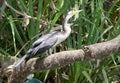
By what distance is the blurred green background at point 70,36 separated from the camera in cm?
260

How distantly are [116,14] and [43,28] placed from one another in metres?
0.68

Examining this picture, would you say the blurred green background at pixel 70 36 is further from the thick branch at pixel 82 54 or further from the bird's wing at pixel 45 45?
the thick branch at pixel 82 54

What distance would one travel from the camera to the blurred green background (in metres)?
2.60

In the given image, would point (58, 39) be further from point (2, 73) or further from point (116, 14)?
point (116, 14)

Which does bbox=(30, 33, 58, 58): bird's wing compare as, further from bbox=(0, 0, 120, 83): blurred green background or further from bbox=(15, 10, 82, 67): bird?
bbox=(0, 0, 120, 83): blurred green background

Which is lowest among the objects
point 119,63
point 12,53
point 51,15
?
point 119,63

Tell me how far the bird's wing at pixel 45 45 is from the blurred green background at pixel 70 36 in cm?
50

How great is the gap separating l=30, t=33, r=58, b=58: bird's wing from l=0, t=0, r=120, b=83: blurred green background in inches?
19.7

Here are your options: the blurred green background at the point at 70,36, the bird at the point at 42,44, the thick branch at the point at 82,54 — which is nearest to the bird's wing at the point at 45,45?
the bird at the point at 42,44

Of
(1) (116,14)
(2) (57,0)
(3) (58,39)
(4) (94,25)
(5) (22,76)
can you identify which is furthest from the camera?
(1) (116,14)

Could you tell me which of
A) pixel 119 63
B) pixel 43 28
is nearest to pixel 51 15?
pixel 43 28

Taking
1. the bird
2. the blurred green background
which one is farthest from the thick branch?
the blurred green background

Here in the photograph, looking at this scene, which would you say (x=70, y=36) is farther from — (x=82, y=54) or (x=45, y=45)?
(x=82, y=54)

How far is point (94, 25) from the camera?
2.68m
